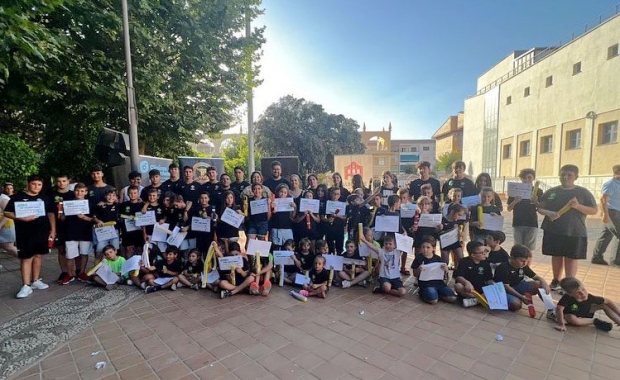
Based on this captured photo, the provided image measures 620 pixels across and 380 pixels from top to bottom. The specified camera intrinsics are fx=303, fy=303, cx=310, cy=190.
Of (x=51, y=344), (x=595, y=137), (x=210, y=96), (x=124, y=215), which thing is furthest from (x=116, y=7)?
(x=595, y=137)

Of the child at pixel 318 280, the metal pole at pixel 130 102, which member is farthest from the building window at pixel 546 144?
the metal pole at pixel 130 102

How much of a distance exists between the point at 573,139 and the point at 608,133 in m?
2.85

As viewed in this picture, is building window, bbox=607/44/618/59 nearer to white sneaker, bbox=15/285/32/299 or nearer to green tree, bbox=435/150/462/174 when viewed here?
white sneaker, bbox=15/285/32/299

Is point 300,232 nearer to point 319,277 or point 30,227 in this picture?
point 319,277

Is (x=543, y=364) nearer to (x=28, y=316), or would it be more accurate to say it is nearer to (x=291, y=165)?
(x=28, y=316)

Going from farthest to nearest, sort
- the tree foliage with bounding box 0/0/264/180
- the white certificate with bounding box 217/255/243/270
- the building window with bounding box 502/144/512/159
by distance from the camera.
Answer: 1. the building window with bounding box 502/144/512/159
2. the tree foliage with bounding box 0/0/264/180
3. the white certificate with bounding box 217/255/243/270

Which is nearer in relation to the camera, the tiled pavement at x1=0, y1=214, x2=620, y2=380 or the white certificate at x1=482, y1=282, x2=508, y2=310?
the tiled pavement at x1=0, y1=214, x2=620, y2=380

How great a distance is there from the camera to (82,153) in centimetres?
1070

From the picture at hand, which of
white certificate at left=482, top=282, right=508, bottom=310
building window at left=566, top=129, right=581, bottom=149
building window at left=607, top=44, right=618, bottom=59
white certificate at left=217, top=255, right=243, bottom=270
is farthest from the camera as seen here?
building window at left=566, top=129, right=581, bottom=149

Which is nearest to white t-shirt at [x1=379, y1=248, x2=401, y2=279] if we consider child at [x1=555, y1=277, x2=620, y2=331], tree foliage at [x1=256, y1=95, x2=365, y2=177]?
child at [x1=555, y1=277, x2=620, y2=331]

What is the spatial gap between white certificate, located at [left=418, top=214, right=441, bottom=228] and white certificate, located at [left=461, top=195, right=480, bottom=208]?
23.5 inches

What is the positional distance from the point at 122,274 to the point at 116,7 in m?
6.32

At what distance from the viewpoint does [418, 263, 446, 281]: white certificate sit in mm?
4754

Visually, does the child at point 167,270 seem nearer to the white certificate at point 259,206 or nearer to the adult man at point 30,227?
the white certificate at point 259,206
